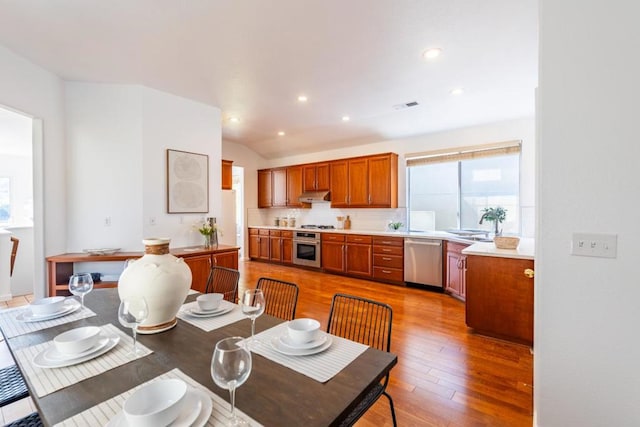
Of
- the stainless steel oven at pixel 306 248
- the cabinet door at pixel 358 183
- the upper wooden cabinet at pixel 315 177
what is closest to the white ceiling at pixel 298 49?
the cabinet door at pixel 358 183

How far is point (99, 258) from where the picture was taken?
3008 millimetres

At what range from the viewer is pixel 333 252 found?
219 inches

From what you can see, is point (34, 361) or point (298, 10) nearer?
point (34, 361)

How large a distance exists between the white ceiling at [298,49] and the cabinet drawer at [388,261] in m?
2.35

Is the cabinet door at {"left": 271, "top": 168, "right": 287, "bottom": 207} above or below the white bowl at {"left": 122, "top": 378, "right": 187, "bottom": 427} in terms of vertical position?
above

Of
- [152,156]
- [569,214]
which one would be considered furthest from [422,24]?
[152,156]

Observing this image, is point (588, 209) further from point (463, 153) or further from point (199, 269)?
point (463, 153)

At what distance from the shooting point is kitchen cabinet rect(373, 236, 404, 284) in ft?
15.5

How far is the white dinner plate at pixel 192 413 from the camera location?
0.75 meters

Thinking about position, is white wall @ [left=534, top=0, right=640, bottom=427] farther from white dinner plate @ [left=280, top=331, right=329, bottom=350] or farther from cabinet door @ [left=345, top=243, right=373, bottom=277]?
cabinet door @ [left=345, top=243, right=373, bottom=277]

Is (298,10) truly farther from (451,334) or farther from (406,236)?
(406,236)

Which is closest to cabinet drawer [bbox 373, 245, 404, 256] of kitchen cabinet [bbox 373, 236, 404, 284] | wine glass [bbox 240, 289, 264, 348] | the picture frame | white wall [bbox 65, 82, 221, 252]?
kitchen cabinet [bbox 373, 236, 404, 284]

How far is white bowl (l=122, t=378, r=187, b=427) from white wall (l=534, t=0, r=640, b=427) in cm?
169

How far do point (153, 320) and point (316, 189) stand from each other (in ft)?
16.5
